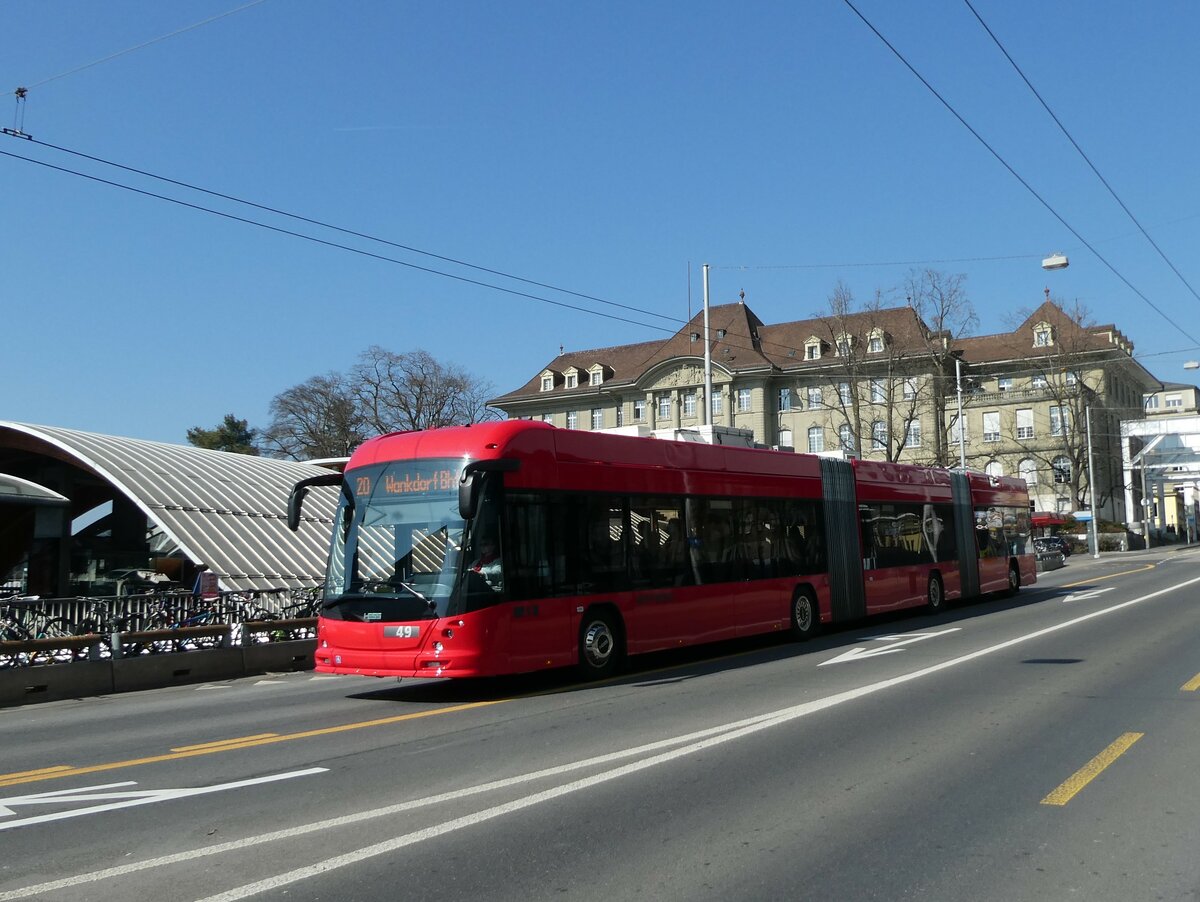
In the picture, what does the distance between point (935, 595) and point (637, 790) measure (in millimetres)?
17851

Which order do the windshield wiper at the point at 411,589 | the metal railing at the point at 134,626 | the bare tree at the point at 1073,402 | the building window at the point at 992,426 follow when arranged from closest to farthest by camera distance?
the windshield wiper at the point at 411,589 → the metal railing at the point at 134,626 → the bare tree at the point at 1073,402 → the building window at the point at 992,426

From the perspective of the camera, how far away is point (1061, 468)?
70.6 meters

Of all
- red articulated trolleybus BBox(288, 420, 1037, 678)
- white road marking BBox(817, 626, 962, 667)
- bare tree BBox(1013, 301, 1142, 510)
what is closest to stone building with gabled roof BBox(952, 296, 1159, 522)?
bare tree BBox(1013, 301, 1142, 510)

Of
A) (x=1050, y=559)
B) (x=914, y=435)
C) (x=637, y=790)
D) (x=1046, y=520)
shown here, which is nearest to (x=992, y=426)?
(x=914, y=435)

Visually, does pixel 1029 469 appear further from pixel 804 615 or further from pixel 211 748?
pixel 211 748

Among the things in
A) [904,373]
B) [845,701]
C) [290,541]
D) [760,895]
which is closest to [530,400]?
[904,373]

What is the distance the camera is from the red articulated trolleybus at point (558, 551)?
39.7ft

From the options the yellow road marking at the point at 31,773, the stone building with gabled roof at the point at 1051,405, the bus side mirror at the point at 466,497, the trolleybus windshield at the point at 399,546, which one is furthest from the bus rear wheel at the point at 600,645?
the stone building with gabled roof at the point at 1051,405

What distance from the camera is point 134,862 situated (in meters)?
5.76

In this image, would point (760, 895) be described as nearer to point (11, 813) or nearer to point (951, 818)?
point (951, 818)

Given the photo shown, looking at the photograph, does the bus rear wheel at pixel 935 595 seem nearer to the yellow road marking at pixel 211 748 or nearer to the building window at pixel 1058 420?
the yellow road marking at pixel 211 748

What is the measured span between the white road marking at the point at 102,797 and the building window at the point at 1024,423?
79435 mm

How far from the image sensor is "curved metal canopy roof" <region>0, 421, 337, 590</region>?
28.6m

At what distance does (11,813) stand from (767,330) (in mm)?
86299
